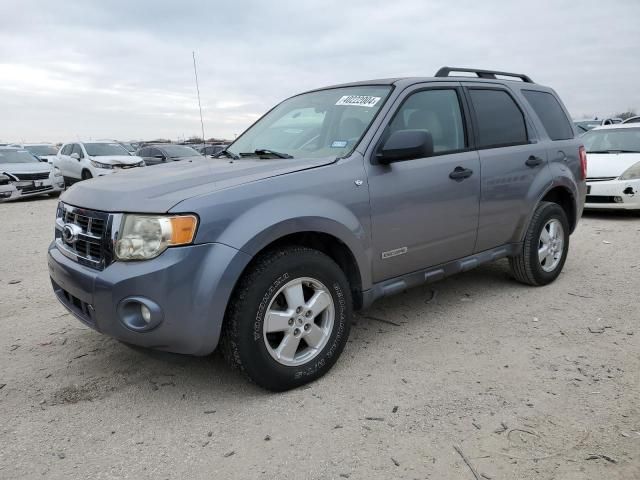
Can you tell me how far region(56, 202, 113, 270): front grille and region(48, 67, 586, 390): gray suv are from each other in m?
0.01

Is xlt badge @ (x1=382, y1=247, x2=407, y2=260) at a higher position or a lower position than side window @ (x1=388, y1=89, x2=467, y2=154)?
lower

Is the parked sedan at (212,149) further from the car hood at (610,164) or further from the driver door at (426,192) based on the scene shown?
the car hood at (610,164)

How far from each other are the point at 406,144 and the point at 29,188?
1315cm

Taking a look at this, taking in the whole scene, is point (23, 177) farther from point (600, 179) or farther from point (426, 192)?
point (600, 179)

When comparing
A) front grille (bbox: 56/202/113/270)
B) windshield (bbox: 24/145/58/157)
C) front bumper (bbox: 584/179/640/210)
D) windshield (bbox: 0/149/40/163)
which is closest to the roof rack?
front grille (bbox: 56/202/113/270)

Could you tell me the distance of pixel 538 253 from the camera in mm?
4520

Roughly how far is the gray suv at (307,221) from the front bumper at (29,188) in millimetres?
11310

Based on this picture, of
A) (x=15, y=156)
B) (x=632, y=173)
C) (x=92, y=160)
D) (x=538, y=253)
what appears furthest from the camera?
(x=92, y=160)

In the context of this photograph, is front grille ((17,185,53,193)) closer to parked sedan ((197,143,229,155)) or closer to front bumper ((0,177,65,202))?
front bumper ((0,177,65,202))

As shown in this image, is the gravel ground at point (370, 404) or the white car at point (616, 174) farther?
the white car at point (616, 174)

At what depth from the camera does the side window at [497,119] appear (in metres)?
4.03

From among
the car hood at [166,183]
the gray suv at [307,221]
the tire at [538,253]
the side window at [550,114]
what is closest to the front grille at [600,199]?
the side window at [550,114]

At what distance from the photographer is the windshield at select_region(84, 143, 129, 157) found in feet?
52.3

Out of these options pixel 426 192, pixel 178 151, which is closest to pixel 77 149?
pixel 178 151
